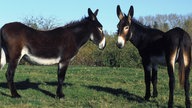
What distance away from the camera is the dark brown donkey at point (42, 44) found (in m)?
9.98

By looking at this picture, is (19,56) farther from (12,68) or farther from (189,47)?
(189,47)

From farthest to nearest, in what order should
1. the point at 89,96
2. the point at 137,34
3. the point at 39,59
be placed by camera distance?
the point at 89,96 < the point at 137,34 < the point at 39,59

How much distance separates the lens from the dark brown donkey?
9977mm

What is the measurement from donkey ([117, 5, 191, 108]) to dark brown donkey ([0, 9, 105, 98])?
975 millimetres

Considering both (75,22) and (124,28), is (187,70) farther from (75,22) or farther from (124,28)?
(75,22)

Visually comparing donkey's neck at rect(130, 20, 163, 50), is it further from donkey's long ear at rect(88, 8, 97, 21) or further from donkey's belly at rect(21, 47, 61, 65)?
donkey's belly at rect(21, 47, 61, 65)

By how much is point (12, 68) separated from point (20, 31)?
1.07 meters

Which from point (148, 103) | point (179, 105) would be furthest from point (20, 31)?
point (179, 105)

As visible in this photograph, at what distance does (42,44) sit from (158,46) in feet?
10.8

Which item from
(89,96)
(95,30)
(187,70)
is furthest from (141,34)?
(89,96)

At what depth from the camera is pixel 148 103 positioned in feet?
32.0

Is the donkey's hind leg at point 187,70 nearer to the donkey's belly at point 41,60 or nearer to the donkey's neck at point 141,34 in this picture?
the donkey's neck at point 141,34

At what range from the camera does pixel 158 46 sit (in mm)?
9812

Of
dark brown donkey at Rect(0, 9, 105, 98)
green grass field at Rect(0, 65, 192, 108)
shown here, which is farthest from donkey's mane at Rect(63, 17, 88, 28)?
green grass field at Rect(0, 65, 192, 108)
